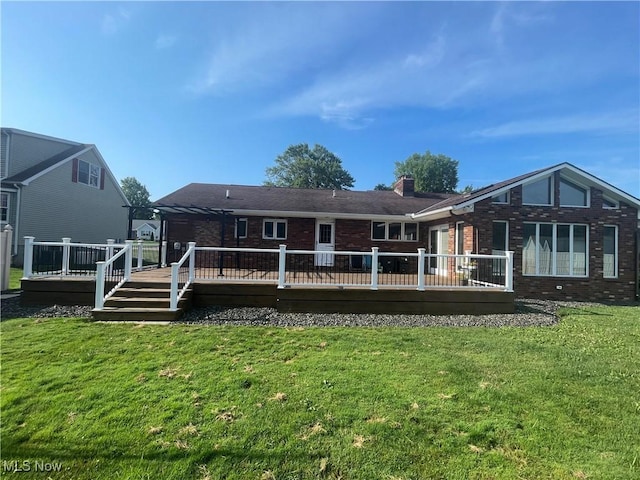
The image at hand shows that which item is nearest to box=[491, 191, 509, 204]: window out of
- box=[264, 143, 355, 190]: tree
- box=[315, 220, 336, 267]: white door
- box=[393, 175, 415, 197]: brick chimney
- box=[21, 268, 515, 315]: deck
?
box=[21, 268, 515, 315]: deck

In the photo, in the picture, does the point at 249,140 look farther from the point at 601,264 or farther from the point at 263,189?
the point at 601,264

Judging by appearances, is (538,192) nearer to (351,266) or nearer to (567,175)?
(567,175)

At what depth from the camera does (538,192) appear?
445 inches

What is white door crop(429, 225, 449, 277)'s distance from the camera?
1277 centimetres

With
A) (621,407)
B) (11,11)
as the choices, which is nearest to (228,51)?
(11,11)

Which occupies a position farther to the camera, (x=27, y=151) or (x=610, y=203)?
(x=27, y=151)

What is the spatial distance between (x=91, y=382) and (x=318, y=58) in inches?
465

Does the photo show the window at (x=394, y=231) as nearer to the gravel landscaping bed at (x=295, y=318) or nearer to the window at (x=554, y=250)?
the window at (x=554, y=250)

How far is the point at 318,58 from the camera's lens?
11.6 m

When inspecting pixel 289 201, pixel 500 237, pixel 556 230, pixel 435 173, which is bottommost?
pixel 500 237

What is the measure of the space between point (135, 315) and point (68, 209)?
646 inches

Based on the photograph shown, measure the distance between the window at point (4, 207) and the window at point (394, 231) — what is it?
58.6 ft

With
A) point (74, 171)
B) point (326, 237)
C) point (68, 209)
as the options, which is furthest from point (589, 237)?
point (74, 171)

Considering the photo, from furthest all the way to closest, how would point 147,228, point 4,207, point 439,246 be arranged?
point 147,228 < point 4,207 < point 439,246
